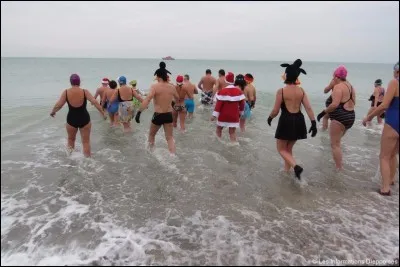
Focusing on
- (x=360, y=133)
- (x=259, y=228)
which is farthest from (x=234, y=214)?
(x=360, y=133)

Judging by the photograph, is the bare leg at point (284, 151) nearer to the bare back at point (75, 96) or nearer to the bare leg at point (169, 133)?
the bare leg at point (169, 133)

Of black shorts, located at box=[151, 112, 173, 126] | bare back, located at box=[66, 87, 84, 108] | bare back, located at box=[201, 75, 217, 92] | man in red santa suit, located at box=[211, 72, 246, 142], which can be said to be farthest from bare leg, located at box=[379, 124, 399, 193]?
bare back, located at box=[201, 75, 217, 92]

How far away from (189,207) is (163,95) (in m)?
2.68

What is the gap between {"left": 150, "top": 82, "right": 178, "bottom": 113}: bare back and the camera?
6309 millimetres

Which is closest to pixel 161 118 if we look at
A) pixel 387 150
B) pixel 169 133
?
pixel 169 133

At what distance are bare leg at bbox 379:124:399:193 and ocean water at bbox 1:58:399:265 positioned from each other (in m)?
0.30

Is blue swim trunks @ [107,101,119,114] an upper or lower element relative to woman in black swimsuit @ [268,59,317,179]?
lower

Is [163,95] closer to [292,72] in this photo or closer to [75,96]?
[75,96]

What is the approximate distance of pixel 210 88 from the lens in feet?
42.2

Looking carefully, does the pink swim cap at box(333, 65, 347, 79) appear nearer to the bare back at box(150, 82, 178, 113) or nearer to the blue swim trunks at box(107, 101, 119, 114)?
the bare back at box(150, 82, 178, 113)

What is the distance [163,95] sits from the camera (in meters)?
6.36

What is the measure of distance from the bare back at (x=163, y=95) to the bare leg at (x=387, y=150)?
3.97m

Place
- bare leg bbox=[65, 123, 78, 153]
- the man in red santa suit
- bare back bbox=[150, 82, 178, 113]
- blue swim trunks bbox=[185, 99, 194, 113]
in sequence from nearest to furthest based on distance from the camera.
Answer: bare leg bbox=[65, 123, 78, 153] < bare back bbox=[150, 82, 178, 113] < the man in red santa suit < blue swim trunks bbox=[185, 99, 194, 113]

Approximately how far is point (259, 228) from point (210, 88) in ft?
30.8
